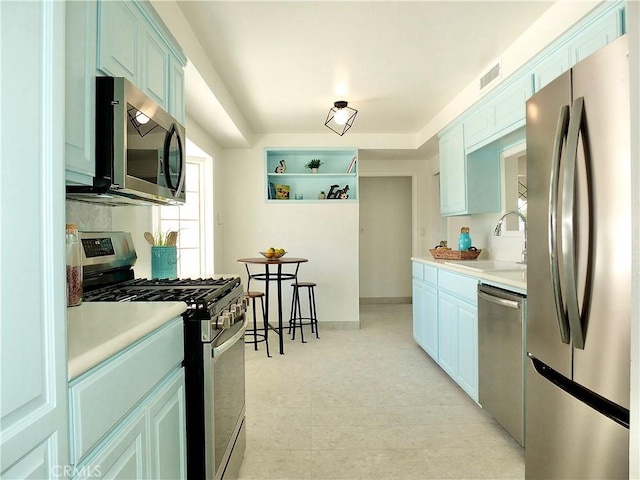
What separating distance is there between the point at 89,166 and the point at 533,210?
1670mm

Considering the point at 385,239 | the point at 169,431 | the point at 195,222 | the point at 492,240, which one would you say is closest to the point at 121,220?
the point at 169,431

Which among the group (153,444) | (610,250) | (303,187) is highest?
(303,187)

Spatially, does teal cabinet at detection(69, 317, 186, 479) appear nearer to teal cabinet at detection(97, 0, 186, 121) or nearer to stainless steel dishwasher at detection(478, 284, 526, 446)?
teal cabinet at detection(97, 0, 186, 121)

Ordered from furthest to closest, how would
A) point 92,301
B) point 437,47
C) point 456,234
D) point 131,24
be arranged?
point 456,234, point 437,47, point 131,24, point 92,301

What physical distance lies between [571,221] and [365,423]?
1775 millimetres

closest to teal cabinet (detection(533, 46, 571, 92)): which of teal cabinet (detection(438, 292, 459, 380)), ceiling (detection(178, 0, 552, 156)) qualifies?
ceiling (detection(178, 0, 552, 156))

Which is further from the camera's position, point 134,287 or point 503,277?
point 503,277

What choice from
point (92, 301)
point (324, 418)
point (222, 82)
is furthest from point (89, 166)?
point (222, 82)

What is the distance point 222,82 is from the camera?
3.37 m

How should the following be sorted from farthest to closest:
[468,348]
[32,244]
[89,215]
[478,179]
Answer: [478,179]
[468,348]
[89,215]
[32,244]

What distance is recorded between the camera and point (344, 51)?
281 centimetres

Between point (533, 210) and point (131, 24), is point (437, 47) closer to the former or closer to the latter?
point (533, 210)

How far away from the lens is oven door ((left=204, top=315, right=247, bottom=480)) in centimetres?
150

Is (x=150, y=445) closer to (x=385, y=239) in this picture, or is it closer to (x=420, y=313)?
(x=420, y=313)
